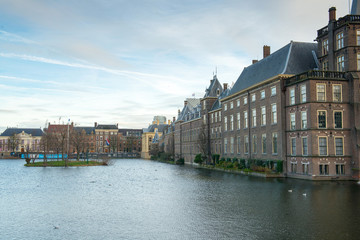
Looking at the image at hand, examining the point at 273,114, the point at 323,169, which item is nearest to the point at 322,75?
the point at 273,114

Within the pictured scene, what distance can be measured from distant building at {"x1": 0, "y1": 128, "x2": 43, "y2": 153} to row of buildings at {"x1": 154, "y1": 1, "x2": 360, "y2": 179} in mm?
123151

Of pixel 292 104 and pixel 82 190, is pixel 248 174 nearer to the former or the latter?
pixel 292 104

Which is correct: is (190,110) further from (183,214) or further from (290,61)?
(183,214)

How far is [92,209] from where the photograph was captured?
66.3 feet

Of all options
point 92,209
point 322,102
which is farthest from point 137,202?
point 322,102

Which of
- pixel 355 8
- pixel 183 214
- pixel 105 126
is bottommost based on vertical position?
pixel 183 214

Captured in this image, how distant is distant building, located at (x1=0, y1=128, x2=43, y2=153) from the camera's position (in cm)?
14650

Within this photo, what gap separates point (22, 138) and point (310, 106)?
144710 millimetres

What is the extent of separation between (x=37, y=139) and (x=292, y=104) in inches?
5525

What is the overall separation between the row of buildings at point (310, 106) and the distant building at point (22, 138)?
123 metres

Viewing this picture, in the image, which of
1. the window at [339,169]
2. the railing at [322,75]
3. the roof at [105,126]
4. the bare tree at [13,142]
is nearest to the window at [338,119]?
the railing at [322,75]

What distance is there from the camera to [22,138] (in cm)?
15175

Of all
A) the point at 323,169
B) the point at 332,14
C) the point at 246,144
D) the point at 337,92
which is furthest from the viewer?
the point at 246,144

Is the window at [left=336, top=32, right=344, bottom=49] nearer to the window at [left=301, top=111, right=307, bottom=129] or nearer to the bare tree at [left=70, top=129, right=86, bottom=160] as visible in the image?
the window at [left=301, top=111, right=307, bottom=129]
